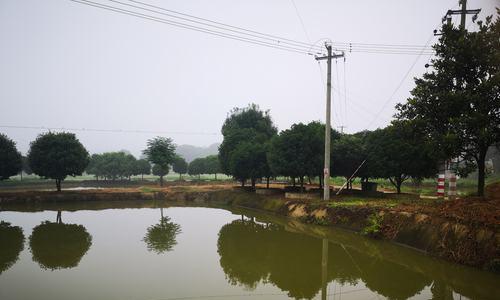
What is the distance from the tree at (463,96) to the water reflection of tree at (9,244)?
27.1 m

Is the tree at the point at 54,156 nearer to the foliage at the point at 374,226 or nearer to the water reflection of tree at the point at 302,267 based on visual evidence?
the water reflection of tree at the point at 302,267

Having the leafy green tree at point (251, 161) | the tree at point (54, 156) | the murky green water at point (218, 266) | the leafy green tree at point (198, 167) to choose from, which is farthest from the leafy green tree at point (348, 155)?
the leafy green tree at point (198, 167)

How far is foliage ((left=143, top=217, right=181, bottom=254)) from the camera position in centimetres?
2214

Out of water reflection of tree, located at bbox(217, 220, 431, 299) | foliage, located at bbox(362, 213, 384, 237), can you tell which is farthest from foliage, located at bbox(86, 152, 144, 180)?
foliage, located at bbox(362, 213, 384, 237)

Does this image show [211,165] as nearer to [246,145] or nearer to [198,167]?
[198,167]

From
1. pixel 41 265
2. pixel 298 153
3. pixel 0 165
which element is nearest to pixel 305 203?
pixel 298 153

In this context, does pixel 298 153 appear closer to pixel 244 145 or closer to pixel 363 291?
pixel 244 145

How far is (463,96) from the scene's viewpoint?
2116cm

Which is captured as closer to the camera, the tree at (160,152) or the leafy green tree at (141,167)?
the tree at (160,152)

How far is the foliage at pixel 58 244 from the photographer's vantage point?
18562mm

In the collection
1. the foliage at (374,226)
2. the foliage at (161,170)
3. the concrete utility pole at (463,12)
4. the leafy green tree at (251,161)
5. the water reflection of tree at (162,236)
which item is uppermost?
the concrete utility pole at (463,12)

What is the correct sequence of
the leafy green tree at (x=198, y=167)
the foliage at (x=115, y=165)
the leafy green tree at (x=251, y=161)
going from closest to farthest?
1. the leafy green tree at (x=251, y=161)
2. the foliage at (x=115, y=165)
3. the leafy green tree at (x=198, y=167)

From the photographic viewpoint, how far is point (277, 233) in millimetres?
27141

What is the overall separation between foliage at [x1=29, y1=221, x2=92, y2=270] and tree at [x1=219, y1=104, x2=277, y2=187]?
25.0 m
